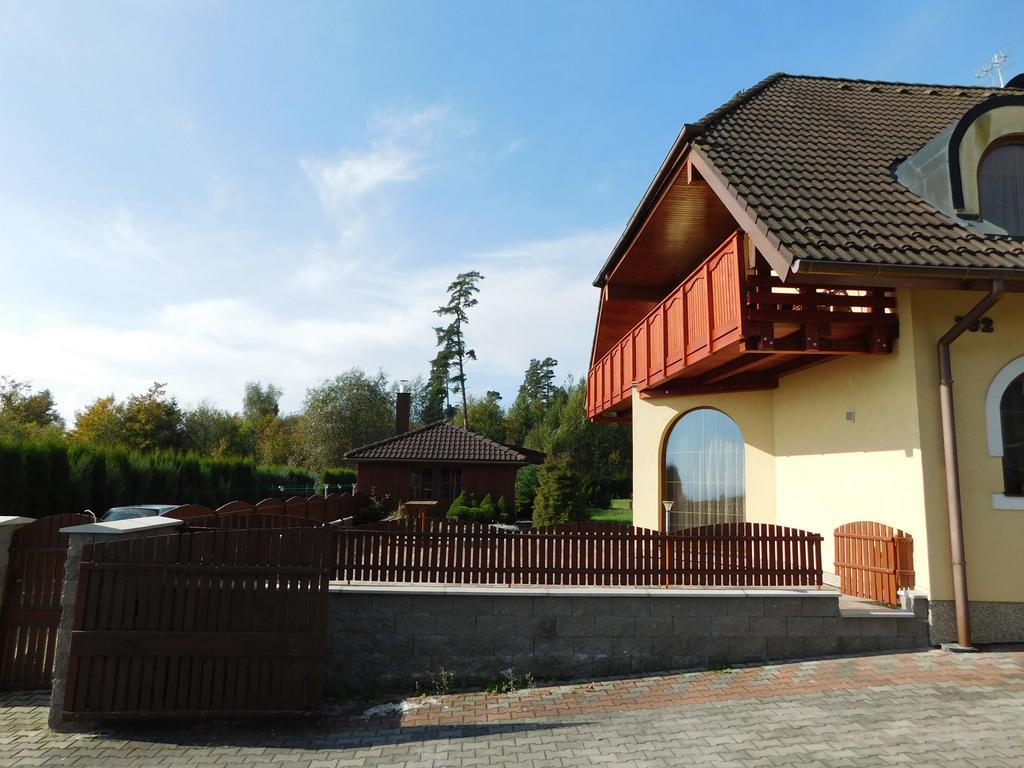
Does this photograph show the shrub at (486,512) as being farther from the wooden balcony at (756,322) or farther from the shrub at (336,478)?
the shrub at (336,478)

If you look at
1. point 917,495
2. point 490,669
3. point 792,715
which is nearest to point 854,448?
point 917,495

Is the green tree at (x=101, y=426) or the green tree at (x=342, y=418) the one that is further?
the green tree at (x=342, y=418)

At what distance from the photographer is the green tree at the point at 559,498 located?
18.8m

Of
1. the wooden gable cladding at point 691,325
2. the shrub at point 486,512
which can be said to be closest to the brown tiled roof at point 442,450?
the shrub at point 486,512

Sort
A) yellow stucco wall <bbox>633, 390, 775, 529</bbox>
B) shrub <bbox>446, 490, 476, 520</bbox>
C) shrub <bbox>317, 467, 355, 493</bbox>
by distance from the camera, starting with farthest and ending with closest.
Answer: shrub <bbox>317, 467, 355, 493</bbox>
shrub <bbox>446, 490, 476, 520</bbox>
yellow stucco wall <bbox>633, 390, 775, 529</bbox>

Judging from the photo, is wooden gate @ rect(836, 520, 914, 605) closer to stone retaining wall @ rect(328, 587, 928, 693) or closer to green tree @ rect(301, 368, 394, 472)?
stone retaining wall @ rect(328, 587, 928, 693)

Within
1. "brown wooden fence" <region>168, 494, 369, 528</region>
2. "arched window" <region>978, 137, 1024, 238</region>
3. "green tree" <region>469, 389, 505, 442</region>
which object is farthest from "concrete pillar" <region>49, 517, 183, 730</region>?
"green tree" <region>469, 389, 505, 442</region>

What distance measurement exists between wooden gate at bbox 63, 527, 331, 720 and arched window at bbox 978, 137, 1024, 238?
9023mm

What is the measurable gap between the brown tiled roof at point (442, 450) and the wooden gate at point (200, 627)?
59.2 ft

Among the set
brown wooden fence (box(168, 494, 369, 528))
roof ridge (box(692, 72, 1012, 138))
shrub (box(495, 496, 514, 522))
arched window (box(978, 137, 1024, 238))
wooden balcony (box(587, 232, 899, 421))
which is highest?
roof ridge (box(692, 72, 1012, 138))

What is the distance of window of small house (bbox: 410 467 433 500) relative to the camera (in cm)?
2467

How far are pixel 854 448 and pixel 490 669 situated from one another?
213 inches

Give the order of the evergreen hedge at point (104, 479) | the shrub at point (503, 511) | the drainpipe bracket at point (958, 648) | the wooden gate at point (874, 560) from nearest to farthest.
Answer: the drainpipe bracket at point (958, 648)
the wooden gate at point (874, 560)
the evergreen hedge at point (104, 479)
the shrub at point (503, 511)

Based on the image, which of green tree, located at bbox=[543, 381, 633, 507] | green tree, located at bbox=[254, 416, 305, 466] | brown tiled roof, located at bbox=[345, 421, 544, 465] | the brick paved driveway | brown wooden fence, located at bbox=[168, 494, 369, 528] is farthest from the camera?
green tree, located at bbox=[254, 416, 305, 466]
